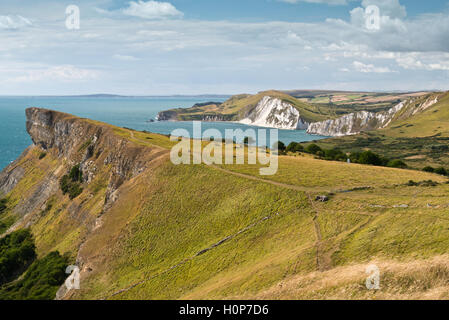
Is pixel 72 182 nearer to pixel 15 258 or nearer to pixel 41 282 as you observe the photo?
pixel 15 258

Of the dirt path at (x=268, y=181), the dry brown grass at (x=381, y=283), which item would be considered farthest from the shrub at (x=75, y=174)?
the dry brown grass at (x=381, y=283)

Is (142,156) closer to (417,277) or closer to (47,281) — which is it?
(47,281)

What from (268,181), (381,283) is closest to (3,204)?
Result: (268,181)

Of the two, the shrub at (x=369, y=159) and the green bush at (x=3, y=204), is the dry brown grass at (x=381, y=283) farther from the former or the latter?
the green bush at (x=3, y=204)

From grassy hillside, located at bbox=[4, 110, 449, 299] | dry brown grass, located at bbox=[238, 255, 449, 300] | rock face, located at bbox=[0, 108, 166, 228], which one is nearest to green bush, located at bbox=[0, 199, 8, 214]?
rock face, located at bbox=[0, 108, 166, 228]
